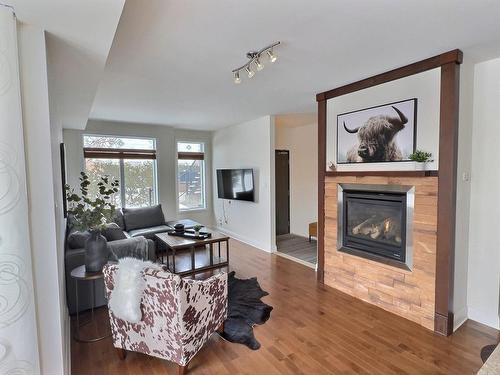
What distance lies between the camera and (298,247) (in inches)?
210

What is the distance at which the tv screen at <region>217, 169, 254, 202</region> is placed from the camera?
5.50 m

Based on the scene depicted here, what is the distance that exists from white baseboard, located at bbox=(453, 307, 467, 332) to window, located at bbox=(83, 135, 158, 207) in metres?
5.41

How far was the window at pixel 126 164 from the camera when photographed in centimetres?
548

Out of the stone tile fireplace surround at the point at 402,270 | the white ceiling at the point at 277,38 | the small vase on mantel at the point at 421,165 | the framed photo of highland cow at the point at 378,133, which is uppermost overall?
the white ceiling at the point at 277,38

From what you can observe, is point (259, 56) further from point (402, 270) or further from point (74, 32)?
point (402, 270)

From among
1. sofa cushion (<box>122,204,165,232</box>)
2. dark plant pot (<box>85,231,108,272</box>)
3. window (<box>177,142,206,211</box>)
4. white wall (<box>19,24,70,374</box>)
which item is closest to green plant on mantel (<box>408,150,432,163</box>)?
white wall (<box>19,24,70,374</box>)

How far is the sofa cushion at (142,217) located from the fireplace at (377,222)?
355cm

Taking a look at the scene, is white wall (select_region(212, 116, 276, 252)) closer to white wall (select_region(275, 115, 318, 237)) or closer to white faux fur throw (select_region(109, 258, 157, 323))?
white wall (select_region(275, 115, 318, 237))

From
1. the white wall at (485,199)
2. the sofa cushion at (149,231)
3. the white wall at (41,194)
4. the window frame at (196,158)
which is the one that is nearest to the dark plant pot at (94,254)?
the white wall at (41,194)

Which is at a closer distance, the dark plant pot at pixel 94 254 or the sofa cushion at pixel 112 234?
the dark plant pot at pixel 94 254

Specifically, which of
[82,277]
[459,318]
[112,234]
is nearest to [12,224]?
A: [82,277]

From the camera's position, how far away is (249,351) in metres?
2.29

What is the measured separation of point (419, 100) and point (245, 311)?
8.89 ft

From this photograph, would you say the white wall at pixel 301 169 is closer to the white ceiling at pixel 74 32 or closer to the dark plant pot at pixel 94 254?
the white ceiling at pixel 74 32
